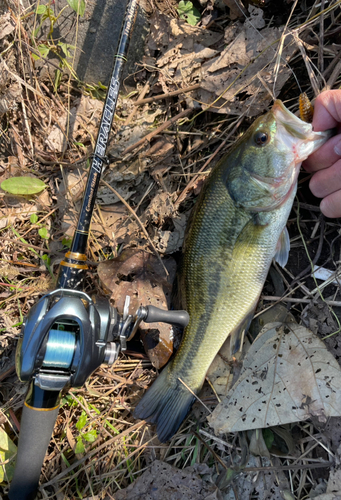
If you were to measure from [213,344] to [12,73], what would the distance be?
2.92m

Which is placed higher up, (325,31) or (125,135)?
(325,31)

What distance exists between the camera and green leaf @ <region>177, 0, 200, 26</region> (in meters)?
3.04

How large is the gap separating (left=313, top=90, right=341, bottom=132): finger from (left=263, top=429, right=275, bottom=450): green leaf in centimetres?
223

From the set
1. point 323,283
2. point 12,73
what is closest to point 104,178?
point 12,73

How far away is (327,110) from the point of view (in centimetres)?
231

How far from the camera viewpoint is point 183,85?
3000 mm

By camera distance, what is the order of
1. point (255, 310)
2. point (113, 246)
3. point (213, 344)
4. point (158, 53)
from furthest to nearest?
point (158, 53), point (113, 246), point (255, 310), point (213, 344)

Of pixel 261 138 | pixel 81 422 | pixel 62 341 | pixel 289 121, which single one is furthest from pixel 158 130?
pixel 81 422

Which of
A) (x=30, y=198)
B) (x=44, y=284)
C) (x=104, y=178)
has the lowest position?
(x=44, y=284)

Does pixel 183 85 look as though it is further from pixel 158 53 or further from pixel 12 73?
pixel 12 73

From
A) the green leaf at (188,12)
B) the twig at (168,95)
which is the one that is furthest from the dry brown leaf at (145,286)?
the green leaf at (188,12)

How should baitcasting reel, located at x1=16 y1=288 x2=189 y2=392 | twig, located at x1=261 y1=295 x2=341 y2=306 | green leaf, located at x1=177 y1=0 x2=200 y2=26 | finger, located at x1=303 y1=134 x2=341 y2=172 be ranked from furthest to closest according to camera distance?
1. green leaf, located at x1=177 y1=0 x2=200 y2=26
2. twig, located at x1=261 y1=295 x2=341 y2=306
3. finger, located at x1=303 y1=134 x2=341 y2=172
4. baitcasting reel, located at x1=16 y1=288 x2=189 y2=392

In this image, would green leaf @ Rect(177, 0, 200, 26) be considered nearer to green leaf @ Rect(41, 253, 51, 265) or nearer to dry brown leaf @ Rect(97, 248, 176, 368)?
dry brown leaf @ Rect(97, 248, 176, 368)

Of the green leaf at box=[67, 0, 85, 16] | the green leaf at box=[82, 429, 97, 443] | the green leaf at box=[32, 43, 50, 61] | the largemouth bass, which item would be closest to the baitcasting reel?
the largemouth bass
